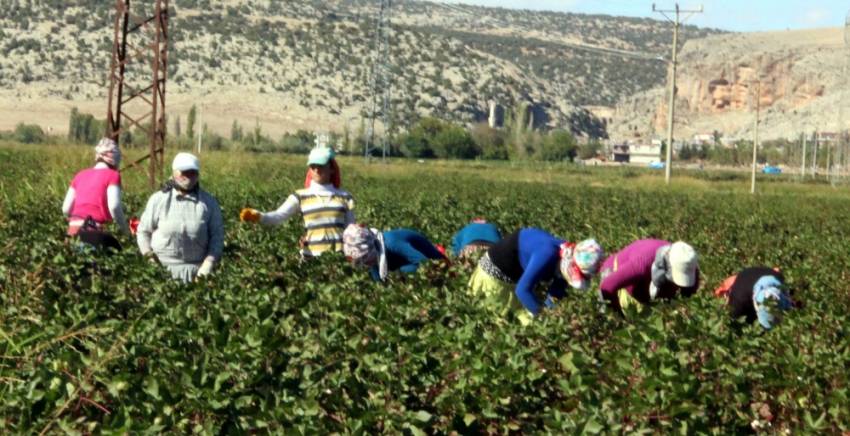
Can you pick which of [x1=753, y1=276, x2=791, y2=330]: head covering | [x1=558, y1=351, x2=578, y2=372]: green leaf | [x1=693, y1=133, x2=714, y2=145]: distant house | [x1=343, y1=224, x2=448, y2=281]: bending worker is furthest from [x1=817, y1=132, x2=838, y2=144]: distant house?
[x1=558, y1=351, x2=578, y2=372]: green leaf

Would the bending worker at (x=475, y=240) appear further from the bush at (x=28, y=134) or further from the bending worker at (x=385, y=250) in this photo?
the bush at (x=28, y=134)

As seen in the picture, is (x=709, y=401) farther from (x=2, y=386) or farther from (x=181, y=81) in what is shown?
(x=181, y=81)

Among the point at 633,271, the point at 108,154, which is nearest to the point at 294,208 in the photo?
the point at 108,154

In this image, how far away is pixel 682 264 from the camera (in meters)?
9.02

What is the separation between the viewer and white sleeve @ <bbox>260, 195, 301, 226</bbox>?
1148 cm

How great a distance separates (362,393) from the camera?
20.8ft

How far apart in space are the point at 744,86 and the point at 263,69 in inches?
2955

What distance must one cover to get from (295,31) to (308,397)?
13268 cm

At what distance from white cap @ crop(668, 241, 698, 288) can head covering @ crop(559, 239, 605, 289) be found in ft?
1.49

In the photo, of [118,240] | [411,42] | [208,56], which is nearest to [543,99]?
[411,42]

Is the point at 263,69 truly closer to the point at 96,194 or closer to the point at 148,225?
the point at 96,194

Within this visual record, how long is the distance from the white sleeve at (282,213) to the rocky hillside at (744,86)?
499 ft

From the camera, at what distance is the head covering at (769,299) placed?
887cm

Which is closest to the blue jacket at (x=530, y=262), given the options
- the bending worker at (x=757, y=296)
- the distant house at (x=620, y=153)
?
the bending worker at (x=757, y=296)
